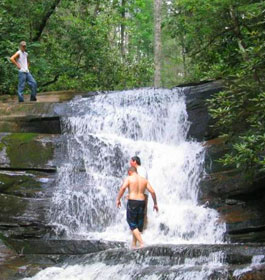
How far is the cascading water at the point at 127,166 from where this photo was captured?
11.5 metres

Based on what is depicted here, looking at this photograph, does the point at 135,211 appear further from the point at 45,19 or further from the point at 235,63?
the point at 45,19

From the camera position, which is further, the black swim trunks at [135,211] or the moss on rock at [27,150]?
the moss on rock at [27,150]

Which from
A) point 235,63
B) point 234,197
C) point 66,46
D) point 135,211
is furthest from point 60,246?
point 66,46

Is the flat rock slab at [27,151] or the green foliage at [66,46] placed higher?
the green foliage at [66,46]

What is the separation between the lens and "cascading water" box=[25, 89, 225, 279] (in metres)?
11.5

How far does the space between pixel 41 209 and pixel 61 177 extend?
50.2 inches

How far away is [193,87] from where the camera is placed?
51.8 ft

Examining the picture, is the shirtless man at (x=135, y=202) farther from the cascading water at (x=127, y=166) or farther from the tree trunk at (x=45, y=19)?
the tree trunk at (x=45, y=19)

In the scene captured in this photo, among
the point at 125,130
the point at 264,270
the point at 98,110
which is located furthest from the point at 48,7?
the point at 264,270

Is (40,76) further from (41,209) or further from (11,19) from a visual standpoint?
(41,209)

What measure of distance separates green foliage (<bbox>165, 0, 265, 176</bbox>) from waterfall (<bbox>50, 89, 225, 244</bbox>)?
1.47m

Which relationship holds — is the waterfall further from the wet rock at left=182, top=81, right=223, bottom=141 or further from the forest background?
the forest background

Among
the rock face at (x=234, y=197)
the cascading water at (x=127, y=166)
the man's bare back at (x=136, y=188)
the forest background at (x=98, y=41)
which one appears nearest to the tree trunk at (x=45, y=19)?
the forest background at (x=98, y=41)

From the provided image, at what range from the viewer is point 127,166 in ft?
44.1
